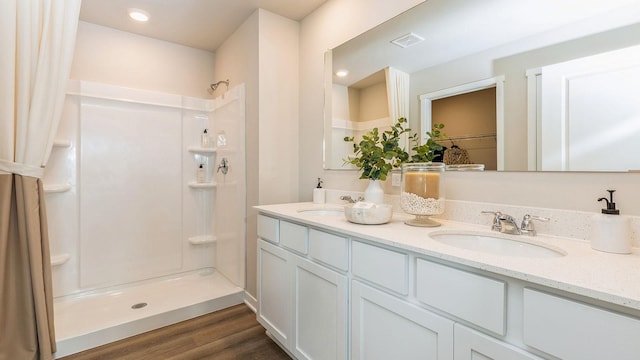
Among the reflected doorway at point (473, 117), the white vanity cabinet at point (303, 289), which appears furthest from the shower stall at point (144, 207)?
the reflected doorway at point (473, 117)

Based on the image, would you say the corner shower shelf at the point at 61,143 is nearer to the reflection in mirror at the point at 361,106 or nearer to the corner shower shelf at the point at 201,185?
the corner shower shelf at the point at 201,185

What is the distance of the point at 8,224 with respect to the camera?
153 centimetres

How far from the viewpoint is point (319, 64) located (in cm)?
229

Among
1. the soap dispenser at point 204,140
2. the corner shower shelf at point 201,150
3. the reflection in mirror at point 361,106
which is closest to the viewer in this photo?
the reflection in mirror at point 361,106

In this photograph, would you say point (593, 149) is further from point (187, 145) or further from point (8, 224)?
point (187, 145)

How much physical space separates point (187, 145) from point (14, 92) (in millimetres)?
1547

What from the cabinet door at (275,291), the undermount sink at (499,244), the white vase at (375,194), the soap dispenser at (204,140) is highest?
the soap dispenser at (204,140)

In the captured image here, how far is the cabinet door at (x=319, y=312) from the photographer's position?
131 cm

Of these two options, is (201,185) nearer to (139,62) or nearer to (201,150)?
(201,150)

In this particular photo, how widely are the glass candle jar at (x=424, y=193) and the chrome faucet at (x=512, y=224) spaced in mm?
222

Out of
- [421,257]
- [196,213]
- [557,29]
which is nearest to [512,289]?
[421,257]

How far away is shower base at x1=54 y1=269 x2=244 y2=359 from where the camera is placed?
1919 millimetres

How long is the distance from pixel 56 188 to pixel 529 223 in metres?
3.19

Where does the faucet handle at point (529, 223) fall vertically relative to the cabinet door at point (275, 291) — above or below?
above
